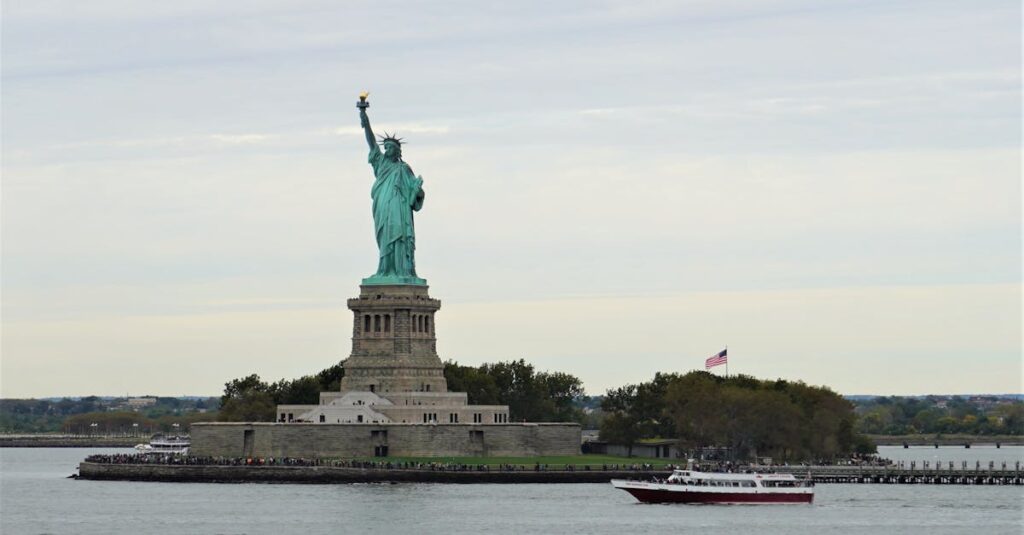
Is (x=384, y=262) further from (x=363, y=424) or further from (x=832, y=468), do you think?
(x=832, y=468)

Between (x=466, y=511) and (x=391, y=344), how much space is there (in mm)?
32716

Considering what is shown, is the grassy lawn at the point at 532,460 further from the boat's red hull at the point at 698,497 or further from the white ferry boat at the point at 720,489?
the white ferry boat at the point at 720,489

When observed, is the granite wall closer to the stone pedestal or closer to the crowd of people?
the crowd of people

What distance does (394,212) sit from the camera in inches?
5669

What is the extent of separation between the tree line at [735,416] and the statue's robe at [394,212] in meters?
20.8

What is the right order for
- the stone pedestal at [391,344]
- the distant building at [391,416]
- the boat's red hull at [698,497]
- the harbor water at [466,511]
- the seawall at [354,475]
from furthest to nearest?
the stone pedestal at [391,344], the distant building at [391,416], the seawall at [354,475], the boat's red hull at [698,497], the harbor water at [466,511]

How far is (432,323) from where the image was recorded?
144000 mm

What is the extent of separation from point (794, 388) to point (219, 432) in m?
40.1

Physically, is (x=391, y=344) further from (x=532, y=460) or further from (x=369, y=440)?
(x=532, y=460)

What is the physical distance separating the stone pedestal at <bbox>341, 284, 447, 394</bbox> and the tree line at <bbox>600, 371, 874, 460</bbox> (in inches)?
695

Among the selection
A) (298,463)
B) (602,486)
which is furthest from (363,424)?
(602,486)

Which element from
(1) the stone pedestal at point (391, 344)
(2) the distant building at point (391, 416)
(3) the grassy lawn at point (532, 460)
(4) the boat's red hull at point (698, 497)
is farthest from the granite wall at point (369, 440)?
(4) the boat's red hull at point (698, 497)

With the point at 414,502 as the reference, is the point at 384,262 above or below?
above

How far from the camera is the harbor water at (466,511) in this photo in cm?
10244
